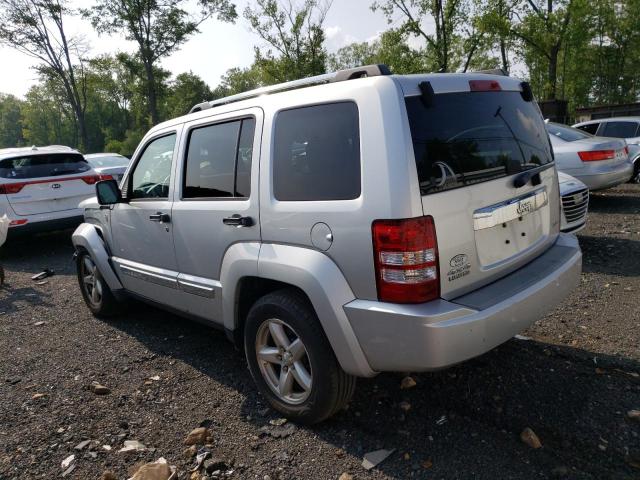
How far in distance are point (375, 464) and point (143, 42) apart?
90.6ft

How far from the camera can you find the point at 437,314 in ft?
7.13

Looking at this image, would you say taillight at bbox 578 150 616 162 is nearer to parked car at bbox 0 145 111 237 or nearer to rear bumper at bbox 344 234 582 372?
rear bumper at bbox 344 234 582 372

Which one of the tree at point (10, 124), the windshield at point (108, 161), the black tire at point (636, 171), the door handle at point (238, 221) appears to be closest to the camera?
the door handle at point (238, 221)

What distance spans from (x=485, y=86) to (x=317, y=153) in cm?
108

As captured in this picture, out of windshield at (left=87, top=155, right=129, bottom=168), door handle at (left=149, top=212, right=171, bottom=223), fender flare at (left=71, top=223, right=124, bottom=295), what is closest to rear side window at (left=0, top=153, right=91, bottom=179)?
fender flare at (left=71, top=223, right=124, bottom=295)

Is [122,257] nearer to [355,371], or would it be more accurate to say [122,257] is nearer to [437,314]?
[355,371]

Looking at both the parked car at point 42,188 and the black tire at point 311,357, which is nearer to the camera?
the black tire at point 311,357

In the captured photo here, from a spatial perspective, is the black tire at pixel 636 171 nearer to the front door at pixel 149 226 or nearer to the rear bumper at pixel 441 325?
the rear bumper at pixel 441 325

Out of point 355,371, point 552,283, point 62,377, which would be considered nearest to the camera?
point 355,371

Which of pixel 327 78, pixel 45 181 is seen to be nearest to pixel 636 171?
pixel 327 78

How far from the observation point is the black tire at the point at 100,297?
4.80m

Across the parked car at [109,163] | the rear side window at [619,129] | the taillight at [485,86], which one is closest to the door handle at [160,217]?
the taillight at [485,86]

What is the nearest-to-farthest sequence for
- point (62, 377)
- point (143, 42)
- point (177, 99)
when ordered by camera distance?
point (62, 377), point (143, 42), point (177, 99)


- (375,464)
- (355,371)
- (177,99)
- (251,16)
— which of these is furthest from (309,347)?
(177,99)
